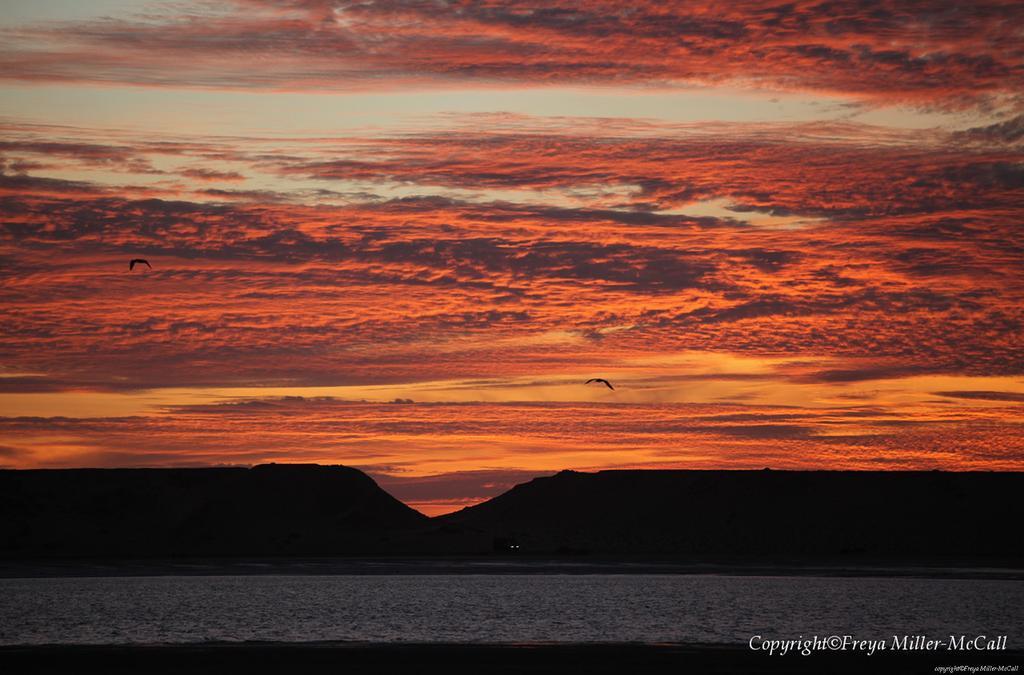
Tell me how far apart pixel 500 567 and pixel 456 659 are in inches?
4460

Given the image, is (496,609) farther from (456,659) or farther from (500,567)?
(500,567)

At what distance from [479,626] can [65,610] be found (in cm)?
2894

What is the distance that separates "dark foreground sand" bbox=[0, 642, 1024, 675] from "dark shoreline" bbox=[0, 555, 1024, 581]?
292 feet

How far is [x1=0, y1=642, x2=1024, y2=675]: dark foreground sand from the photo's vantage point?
1945 inches

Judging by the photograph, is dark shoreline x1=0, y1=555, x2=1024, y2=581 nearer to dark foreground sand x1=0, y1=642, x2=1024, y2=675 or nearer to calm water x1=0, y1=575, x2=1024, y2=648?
calm water x1=0, y1=575, x2=1024, y2=648

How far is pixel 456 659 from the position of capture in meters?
52.7

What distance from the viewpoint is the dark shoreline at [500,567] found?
149875 mm
